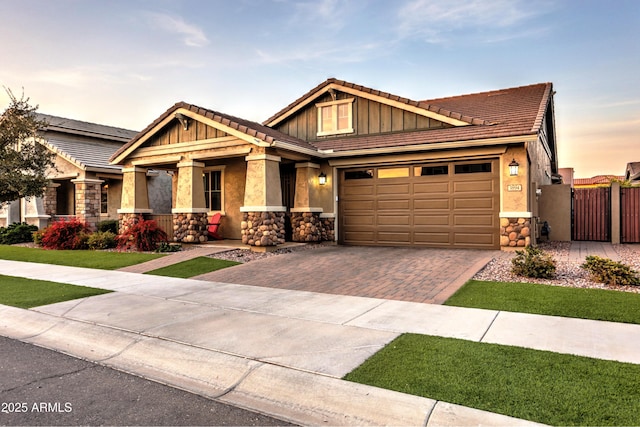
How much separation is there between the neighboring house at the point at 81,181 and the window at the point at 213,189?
5.57m

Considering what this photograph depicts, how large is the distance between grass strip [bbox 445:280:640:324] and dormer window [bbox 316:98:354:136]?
977cm

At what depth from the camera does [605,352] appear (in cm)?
438

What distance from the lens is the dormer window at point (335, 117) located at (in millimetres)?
16141

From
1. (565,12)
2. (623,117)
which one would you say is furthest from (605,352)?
(623,117)

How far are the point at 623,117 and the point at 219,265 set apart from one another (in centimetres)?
1902

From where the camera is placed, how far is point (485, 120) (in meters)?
13.8

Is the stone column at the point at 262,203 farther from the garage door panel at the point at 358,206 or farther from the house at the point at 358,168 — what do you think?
the garage door panel at the point at 358,206

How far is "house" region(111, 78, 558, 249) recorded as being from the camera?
1283 cm

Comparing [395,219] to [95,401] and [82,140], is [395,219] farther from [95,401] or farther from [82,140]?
[82,140]

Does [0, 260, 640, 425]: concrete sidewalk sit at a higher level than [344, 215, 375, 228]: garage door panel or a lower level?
lower

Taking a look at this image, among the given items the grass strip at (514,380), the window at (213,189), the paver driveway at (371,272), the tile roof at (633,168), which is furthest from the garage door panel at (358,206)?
the tile roof at (633,168)

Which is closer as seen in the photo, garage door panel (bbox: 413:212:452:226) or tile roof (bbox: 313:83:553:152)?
tile roof (bbox: 313:83:553:152)

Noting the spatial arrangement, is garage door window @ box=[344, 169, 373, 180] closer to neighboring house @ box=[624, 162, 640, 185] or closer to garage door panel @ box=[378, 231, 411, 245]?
garage door panel @ box=[378, 231, 411, 245]

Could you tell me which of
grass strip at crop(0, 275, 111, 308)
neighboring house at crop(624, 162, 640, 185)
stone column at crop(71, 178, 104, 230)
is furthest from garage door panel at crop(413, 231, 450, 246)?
neighboring house at crop(624, 162, 640, 185)
